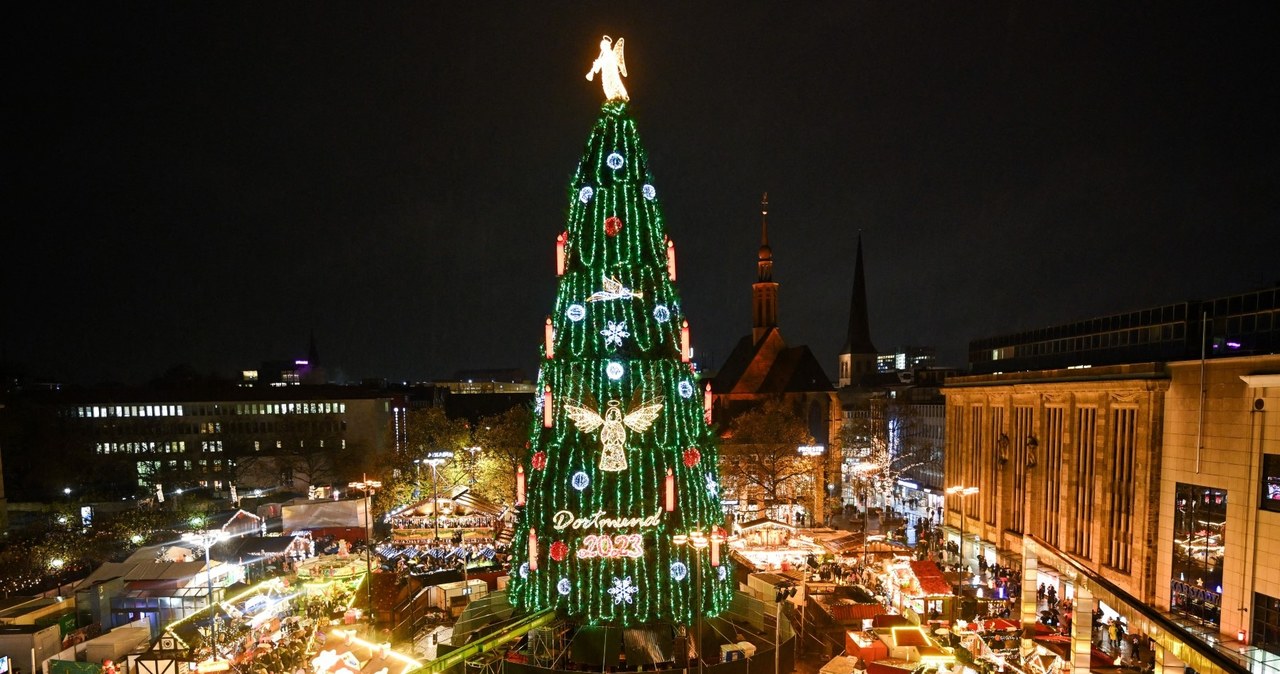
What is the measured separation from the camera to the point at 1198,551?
66.1 ft

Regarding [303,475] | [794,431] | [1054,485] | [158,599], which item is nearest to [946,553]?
[1054,485]

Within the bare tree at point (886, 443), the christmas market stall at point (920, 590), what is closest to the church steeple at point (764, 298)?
the bare tree at point (886, 443)

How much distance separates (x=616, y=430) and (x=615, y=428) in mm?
58

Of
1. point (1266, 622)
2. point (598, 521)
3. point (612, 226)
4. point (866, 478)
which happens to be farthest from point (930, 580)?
point (866, 478)

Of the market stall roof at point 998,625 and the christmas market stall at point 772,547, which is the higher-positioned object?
the market stall roof at point 998,625

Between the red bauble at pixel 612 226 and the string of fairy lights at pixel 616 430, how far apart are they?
0.03 metres

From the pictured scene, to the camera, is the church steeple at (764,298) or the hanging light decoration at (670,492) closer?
the hanging light decoration at (670,492)

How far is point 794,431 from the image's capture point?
4312 cm

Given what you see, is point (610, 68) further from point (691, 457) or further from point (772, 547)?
point (772, 547)

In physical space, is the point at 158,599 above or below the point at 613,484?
below

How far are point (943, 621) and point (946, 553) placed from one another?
627 inches

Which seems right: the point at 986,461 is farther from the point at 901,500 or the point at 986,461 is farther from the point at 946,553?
the point at 901,500

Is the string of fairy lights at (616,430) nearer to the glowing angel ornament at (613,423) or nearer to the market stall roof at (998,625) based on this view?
the glowing angel ornament at (613,423)

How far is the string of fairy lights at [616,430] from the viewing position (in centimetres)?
1688
